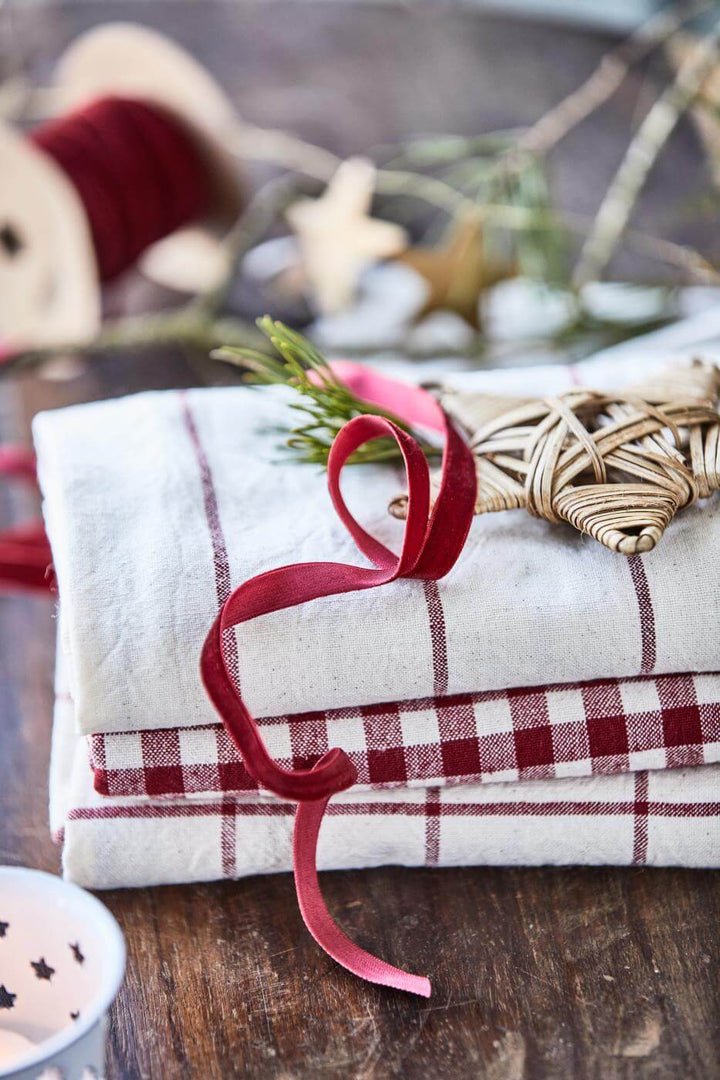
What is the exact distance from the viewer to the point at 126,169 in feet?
2.55

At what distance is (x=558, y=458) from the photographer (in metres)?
0.39

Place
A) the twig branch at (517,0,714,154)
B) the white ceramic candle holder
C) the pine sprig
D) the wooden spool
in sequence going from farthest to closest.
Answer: the twig branch at (517,0,714,154) < the wooden spool < the pine sprig < the white ceramic candle holder

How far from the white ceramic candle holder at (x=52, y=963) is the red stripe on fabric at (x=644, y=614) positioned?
18 cm

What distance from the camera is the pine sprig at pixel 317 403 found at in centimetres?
44

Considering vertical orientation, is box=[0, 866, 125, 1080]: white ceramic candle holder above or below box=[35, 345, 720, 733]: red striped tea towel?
below

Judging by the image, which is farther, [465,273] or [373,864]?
[465,273]

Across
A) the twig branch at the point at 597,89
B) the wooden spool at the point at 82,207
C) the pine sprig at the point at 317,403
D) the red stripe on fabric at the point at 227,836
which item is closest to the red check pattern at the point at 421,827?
the red stripe on fabric at the point at 227,836

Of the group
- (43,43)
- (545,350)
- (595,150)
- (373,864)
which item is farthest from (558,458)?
(43,43)

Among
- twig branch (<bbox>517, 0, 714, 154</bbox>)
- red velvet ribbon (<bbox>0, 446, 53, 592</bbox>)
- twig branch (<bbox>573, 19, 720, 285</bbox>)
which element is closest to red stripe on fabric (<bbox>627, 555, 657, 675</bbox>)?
red velvet ribbon (<bbox>0, 446, 53, 592</bbox>)

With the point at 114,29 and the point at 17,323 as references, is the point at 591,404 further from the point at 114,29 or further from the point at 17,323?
the point at 114,29

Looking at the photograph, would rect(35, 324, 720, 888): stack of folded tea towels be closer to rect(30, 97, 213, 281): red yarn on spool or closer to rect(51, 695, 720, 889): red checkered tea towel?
rect(51, 695, 720, 889): red checkered tea towel

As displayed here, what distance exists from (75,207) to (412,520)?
0.45 meters

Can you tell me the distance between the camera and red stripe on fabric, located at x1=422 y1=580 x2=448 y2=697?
0.37 meters

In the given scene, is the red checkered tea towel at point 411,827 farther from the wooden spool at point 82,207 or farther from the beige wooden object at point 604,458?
the wooden spool at point 82,207
